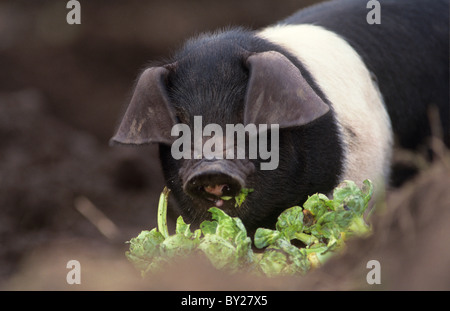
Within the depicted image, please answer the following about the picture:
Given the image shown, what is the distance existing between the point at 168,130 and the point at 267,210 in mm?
724

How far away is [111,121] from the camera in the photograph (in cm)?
1013

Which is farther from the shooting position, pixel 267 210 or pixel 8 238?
pixel 8 238

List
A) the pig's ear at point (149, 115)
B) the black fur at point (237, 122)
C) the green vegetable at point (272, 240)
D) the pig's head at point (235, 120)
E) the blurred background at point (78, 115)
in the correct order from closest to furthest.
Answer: the green vegetable at point (272, 240) → the pig's head at point (235, 120) → the black fur at point (237, 122) → the pig's ear at point (149, 115) → the blurred background at point (78, 115)

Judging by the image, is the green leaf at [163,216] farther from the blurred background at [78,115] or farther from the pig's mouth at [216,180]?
the blurred background at [78,115]

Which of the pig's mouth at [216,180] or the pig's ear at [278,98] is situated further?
the pig's ear at [278,98]

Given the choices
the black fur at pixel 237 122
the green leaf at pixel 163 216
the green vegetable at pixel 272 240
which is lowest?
the green vegetable at pixel 272 240

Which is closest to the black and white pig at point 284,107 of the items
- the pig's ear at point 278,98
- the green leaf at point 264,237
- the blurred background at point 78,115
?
the pig's ear at point 278,98

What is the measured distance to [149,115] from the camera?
13.9 ft

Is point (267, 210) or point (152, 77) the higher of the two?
point (152, 77)

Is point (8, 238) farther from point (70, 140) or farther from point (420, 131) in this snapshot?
point (420, 131)

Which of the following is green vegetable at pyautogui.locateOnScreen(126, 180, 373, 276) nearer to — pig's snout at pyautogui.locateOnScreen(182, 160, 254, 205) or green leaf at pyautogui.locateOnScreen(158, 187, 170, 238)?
green leaf at pyautogui.locateOnScreen(158, 187, 170, 238)

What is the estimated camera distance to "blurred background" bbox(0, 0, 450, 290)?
25.8 ft

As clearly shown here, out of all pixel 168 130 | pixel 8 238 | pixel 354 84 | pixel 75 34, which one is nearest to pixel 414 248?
pixel 168 130

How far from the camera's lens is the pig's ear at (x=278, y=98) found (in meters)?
3.92
